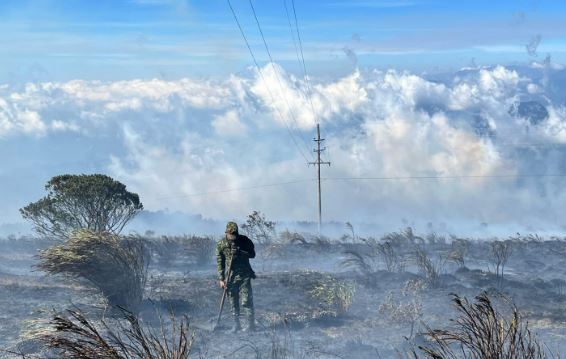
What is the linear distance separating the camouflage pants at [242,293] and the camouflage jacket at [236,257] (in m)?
0.11

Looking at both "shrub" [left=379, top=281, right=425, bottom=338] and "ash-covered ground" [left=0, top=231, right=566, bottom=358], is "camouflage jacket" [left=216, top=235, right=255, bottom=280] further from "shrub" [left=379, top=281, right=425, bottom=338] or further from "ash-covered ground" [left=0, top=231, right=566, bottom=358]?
"shrub" [left=379, top=281, right=425, bottom=338]

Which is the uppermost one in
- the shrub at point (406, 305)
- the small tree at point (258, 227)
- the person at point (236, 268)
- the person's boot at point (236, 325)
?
the small tree at point (258, 227)

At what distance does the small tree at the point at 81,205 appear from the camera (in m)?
19.9

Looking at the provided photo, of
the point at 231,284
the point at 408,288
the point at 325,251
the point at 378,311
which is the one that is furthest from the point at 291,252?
the point at 231,284

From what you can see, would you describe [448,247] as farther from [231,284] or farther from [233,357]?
[233,357]

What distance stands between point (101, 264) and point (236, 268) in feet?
7.84

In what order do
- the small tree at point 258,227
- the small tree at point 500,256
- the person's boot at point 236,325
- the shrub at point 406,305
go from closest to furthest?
the person's boot at point 236,325, the shrub at point 406,305, the small tree at point 500,256, the small tree at point 258,227

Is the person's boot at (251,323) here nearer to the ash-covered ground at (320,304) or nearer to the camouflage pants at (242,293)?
the camouflage pants at (242,293)

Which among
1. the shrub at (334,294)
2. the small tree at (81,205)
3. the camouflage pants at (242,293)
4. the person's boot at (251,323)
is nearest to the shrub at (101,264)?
the camouflage pants at (242,293)

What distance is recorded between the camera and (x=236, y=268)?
12492 millimetres

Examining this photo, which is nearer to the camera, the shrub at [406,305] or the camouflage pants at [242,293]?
the camouflage pants at [242,293]

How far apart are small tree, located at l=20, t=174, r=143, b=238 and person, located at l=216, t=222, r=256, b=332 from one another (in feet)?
27.1

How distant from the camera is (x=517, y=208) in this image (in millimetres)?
147625

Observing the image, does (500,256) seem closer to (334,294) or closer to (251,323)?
(334,294)
